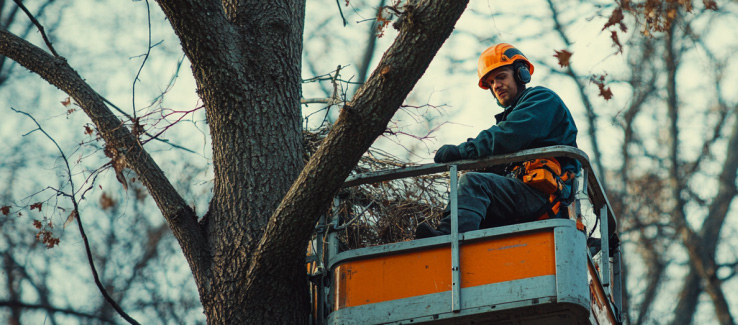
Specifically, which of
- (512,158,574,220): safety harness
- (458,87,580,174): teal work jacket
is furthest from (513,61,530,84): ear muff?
(512,158,574,220): safety harness

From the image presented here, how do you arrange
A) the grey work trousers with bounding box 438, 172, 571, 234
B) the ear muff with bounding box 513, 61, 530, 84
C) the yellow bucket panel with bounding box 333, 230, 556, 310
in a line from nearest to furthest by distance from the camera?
the yellow bucket panel with bounding box 333, 230, 556, 310
the grey work trousers with bounding box 438, 172, 571, 234
the ear muff with bounding box 513, 61, 530, 84

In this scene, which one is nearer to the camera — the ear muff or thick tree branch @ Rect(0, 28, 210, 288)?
thick tree branch @ Rect(0, 28, 210, 288)

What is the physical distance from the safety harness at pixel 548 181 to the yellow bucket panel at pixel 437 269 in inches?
24.7

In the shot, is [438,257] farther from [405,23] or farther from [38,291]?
[38,291]

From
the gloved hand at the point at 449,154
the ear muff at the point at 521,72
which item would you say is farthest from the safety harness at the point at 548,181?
the ear muff at the point at 521,72

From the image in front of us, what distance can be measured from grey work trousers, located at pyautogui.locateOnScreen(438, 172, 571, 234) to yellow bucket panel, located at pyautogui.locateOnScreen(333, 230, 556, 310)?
377mm

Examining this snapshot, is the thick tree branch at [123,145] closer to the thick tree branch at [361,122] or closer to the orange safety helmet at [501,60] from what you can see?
the thick tree branch at [361,122]

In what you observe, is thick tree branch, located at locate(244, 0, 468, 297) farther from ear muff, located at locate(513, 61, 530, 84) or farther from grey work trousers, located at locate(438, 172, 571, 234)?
ear muff, located at locate(513, 61, 530, 84)

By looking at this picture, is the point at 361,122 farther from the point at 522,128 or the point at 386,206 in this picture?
the point at 386,206

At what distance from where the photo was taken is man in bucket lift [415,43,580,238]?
5.25 meters

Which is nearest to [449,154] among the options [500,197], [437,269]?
[500,197]

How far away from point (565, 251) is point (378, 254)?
955mm

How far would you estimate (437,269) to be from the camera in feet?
16.2

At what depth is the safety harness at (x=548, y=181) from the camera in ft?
17.6
